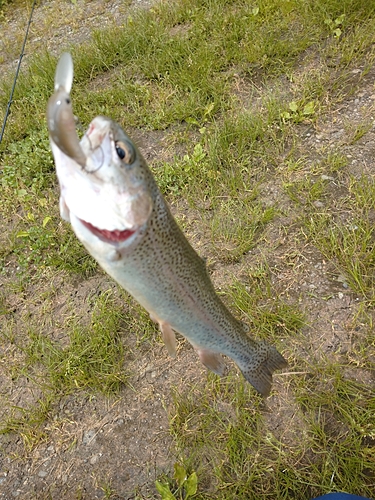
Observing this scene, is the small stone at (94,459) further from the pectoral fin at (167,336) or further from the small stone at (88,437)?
the pectoral fin at (167,336)

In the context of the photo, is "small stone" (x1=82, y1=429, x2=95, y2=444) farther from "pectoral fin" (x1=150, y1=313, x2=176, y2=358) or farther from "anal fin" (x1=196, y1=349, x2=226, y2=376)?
"pectoral fin" (x1=150, y1=313, x2=176, y2=358)

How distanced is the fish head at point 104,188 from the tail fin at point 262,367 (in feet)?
3.27

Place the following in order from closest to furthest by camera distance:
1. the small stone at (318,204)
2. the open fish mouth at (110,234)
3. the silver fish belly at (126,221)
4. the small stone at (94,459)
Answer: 1. the silver fish belly at (126,221)
2. the open fish mouth at (110,234)
3. the small stone at (94,459)
4. the small stone at (318,204)

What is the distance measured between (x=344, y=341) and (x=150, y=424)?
1284mm

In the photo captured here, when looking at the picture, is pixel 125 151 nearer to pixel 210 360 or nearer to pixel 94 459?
pixel 210 360

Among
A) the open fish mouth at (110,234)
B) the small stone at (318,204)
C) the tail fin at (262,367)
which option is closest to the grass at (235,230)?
the small stone at (318,204)

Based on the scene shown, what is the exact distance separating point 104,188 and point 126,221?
12 centimetres

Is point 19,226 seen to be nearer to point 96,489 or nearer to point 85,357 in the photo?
point 85,357

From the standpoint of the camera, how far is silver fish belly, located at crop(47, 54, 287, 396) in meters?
1.21

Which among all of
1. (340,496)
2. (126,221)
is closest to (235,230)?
(340,496)

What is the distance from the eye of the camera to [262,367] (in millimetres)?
2131

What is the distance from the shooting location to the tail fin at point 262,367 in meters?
2.10

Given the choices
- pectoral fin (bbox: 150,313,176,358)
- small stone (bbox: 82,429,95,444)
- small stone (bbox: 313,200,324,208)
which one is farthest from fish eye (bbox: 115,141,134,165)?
small stone (bbox: 313,200,324,208)

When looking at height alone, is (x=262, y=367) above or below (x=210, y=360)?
below
